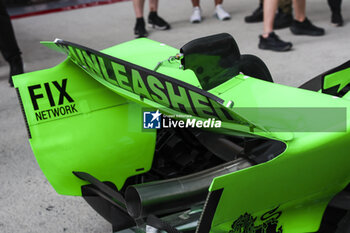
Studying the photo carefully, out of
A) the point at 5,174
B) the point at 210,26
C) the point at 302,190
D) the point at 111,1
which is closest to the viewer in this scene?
the point at 302,190

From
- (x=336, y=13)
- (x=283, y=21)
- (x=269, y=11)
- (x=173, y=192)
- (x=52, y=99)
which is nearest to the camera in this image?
(x=173, y=192)

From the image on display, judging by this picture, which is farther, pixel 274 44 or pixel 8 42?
pixel 274 44

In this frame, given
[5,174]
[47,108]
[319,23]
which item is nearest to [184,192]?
[47,108]

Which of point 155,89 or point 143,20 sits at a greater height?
point 155,89

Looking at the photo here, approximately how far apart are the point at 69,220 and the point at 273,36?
2673mm

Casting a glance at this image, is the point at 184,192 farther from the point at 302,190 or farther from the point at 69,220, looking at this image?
the point at 69,220

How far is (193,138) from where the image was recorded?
210 centimetres

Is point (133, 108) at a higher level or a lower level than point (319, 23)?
higher

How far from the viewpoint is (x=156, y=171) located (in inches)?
80.7

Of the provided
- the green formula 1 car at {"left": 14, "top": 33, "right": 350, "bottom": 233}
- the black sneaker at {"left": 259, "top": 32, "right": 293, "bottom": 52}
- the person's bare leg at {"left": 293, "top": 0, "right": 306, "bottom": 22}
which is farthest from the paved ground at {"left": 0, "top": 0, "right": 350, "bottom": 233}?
the green formula 1 car at {"left": 14, "top": 33, "right": 350, "bottom": 233}

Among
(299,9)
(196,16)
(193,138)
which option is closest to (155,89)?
(193,138)

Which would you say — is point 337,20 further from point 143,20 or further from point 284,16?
point 143,20

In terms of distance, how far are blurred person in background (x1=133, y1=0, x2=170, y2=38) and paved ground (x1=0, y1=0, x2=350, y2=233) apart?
0.12 m

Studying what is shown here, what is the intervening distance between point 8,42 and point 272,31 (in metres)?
2.31
